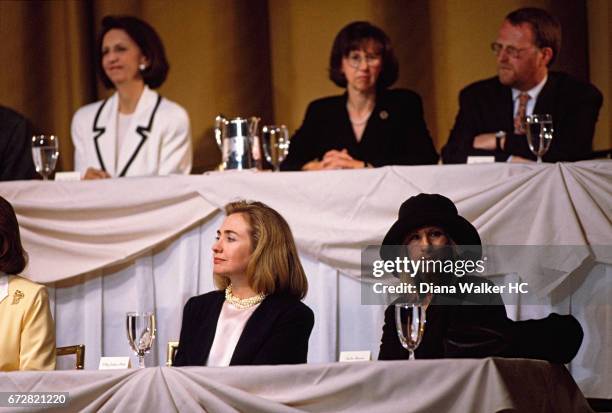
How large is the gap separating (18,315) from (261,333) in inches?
32.1

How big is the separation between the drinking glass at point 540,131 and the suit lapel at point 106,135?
196 centimetres

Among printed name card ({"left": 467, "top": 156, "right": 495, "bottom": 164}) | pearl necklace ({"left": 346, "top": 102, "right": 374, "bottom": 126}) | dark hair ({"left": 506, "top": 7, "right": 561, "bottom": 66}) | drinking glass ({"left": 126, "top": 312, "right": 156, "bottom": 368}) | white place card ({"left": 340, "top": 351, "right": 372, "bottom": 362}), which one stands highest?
dark hair ({"left": 506, "top": 7, "right": 561, "bottom": 66})

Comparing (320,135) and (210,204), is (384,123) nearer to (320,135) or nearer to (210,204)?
(320,135)

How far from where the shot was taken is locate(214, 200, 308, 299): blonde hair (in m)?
3.97

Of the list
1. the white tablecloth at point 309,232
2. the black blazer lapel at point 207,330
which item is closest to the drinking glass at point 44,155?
the white tablecloth at point 309,232

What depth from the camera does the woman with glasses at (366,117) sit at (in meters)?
5.30

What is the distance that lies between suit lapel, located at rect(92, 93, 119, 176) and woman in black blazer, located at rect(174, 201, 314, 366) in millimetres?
1561

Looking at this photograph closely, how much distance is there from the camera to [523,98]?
5148 millimetres

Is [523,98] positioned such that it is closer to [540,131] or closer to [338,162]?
[540,131]

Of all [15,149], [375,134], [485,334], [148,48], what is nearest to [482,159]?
[375,134]

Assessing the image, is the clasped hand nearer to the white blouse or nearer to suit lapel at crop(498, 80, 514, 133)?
suit lapel at crop(498, 80, 514, 133)

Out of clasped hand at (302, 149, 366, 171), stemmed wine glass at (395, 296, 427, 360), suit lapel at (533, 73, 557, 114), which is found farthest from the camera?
suit lapel at (533, 73, 557, 114)

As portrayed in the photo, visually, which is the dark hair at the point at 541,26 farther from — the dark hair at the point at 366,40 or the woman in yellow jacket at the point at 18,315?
the woman in yellow jacket at the point at 18,315

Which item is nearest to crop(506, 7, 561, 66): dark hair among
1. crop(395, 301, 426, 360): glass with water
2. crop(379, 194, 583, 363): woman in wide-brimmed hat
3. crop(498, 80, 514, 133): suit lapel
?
crop(498, 80, 514, 133): suit lapel
